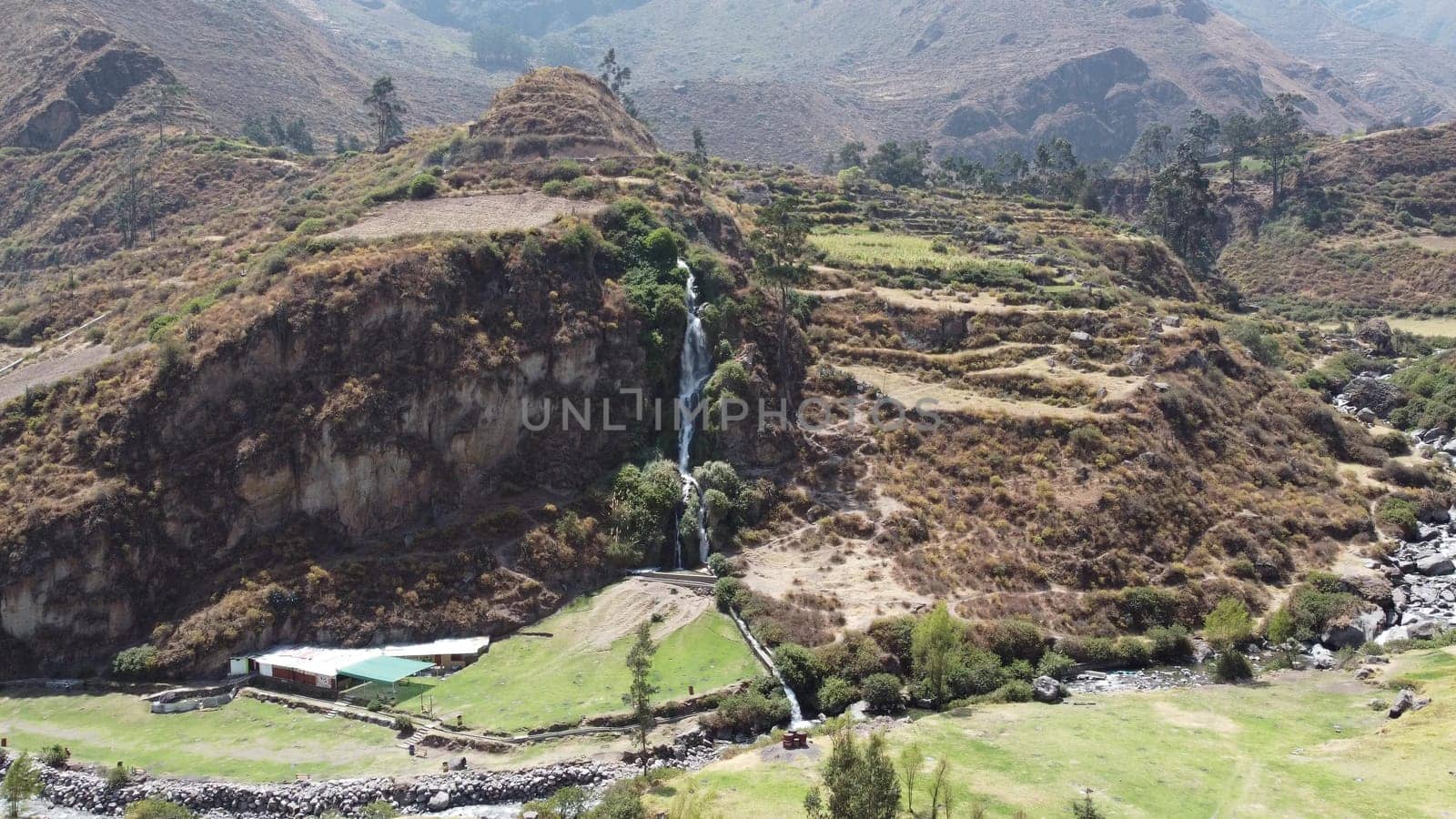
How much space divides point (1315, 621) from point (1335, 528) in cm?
985

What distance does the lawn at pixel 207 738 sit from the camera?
115ft

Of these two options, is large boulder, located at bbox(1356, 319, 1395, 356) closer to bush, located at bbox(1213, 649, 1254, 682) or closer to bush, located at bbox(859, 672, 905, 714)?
bush, located at bbox(1213, 649, 1254, 682)

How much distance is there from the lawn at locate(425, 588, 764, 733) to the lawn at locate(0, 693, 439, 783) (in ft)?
11.1

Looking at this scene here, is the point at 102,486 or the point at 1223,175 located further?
the point at 1223,175

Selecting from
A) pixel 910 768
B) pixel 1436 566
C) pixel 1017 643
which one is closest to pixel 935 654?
pixel 1017 643

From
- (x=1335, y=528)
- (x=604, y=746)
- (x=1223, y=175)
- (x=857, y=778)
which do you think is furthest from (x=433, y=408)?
(x=1223, y=175)

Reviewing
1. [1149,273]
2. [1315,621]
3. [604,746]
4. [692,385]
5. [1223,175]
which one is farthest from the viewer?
[1223,175]

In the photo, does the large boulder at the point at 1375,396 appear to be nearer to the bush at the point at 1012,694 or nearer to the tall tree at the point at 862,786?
the bush at the point at 1012,694

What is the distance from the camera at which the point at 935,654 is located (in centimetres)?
3916

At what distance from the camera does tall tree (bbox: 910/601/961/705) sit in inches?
1537

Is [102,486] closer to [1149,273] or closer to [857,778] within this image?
[857,778]

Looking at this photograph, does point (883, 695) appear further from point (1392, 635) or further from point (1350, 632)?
point (1392, 635)

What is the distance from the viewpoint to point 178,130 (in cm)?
11181

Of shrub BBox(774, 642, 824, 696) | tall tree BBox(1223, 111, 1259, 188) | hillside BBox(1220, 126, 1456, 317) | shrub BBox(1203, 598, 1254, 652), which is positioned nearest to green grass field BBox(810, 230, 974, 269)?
shrub BBox(1203, 598, 1254, 652)
